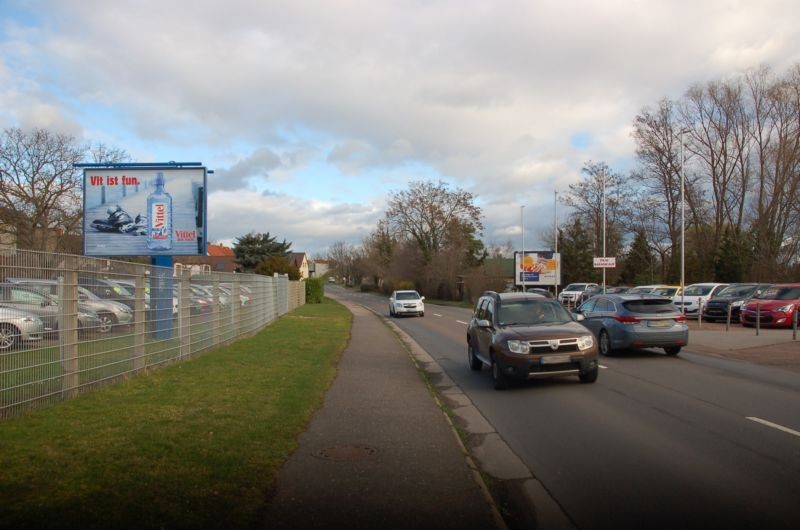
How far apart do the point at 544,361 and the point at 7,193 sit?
3664 cm

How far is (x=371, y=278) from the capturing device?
107 meters

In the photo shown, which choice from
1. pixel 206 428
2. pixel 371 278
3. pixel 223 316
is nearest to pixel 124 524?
pixel 206 428

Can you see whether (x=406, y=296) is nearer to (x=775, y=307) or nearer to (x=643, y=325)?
(x=775, y=307)

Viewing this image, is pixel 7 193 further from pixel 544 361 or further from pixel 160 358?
pixel 544 361

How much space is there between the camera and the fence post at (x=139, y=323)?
10.5 m

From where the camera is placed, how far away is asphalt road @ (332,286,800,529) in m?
5.15

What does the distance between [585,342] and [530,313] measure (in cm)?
142

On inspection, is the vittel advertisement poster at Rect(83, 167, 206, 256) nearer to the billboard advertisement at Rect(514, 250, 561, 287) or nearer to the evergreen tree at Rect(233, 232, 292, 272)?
the billboard advertisement at Rect(514, 250, 561, 287)

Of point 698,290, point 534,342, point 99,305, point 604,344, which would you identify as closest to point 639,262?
point 698,290

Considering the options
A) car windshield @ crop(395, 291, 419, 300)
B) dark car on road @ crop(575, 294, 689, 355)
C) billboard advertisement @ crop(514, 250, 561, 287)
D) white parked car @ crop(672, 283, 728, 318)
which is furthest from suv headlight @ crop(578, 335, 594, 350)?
billboard advertisement @ crop(514, 250, 561, 287)

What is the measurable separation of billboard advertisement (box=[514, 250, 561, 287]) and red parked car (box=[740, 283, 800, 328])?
27554mm

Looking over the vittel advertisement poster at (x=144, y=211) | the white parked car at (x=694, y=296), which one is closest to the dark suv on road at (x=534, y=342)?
the vittel advertisement poster at (x=144, y=211)

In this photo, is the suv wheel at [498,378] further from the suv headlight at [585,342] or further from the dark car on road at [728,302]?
the dark car on road at [728,302]

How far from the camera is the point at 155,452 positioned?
20.0 ft
